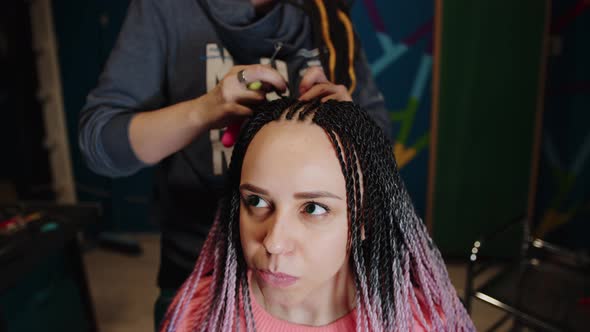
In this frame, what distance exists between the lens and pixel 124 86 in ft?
1.74

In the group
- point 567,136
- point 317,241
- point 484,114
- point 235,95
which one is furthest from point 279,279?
point 567,136

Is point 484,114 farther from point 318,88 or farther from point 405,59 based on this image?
point 318,88

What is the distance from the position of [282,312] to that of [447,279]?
0.20 m

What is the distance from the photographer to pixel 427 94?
1.26 m

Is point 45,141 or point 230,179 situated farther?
point 45,141

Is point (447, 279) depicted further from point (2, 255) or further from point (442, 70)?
point (2, 255)

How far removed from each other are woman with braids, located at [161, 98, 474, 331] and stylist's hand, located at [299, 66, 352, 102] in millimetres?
13

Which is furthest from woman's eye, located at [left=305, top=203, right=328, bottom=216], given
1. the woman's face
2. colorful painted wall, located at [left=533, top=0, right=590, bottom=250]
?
colorful painted wall, located at [left=533, top=0, right=590, bottom=250]

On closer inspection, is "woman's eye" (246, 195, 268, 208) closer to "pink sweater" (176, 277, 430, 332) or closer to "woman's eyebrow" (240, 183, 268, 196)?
"woman's eyebrow" (240, 183, 268, 196)

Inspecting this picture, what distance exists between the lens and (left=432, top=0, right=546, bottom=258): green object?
66 cm

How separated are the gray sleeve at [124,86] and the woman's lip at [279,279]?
21 cm

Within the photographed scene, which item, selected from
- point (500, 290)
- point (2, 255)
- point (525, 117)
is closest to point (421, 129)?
point (525, 117)

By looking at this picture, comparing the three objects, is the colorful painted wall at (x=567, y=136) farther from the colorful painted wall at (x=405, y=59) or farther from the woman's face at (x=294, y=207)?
the woman's face at (x=294, y=207)

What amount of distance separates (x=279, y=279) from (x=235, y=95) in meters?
0.20
